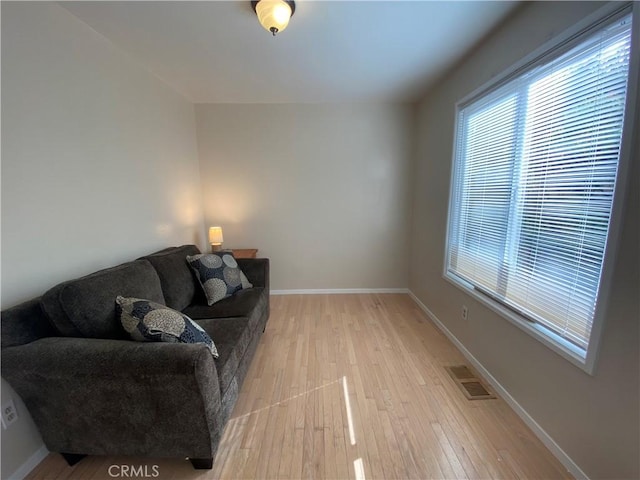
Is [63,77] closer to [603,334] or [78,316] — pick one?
[78,316]

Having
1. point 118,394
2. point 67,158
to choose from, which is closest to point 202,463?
point 118,394

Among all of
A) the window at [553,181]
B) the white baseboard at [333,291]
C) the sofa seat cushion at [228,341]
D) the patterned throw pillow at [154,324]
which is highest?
the window at [553,181]

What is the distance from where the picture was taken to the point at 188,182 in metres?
3.07

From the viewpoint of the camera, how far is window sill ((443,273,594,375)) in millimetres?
1229

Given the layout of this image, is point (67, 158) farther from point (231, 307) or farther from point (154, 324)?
point (231, 307)

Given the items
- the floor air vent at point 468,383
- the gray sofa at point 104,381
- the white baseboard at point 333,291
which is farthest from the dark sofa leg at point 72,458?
the white baseboard at point 333,291

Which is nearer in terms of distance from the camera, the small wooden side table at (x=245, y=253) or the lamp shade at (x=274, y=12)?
the lamp shade at (x=274, y=12)

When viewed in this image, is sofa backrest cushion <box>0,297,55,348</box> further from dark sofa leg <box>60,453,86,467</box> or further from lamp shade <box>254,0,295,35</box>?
lamp shade <box>254,0,295,35</box>

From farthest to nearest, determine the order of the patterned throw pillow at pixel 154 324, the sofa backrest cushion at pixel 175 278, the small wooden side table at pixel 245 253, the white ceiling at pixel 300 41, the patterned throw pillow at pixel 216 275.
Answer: the small wooden side table at pixel 245 253 < the patterned throw pillow at pixel 216 275 < the sofa backrest cushion at pixel 175 278 < the white ceiling at pixel 300 41 < the patterned throw pillow at pixel 154 324

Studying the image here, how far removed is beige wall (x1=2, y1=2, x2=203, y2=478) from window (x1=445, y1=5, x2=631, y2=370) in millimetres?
2806

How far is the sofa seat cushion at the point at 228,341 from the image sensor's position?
4.55 ft

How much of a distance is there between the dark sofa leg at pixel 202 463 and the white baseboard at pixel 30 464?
809 mm

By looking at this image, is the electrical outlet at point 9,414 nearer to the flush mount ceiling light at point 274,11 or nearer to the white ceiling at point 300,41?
the white ceiling at point 300,41

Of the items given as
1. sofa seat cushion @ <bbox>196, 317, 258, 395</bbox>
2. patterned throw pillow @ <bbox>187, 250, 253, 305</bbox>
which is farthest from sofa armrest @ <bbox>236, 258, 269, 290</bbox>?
sofa seat cushion @ <bbox>196, 317, 258, 395</bbox>
